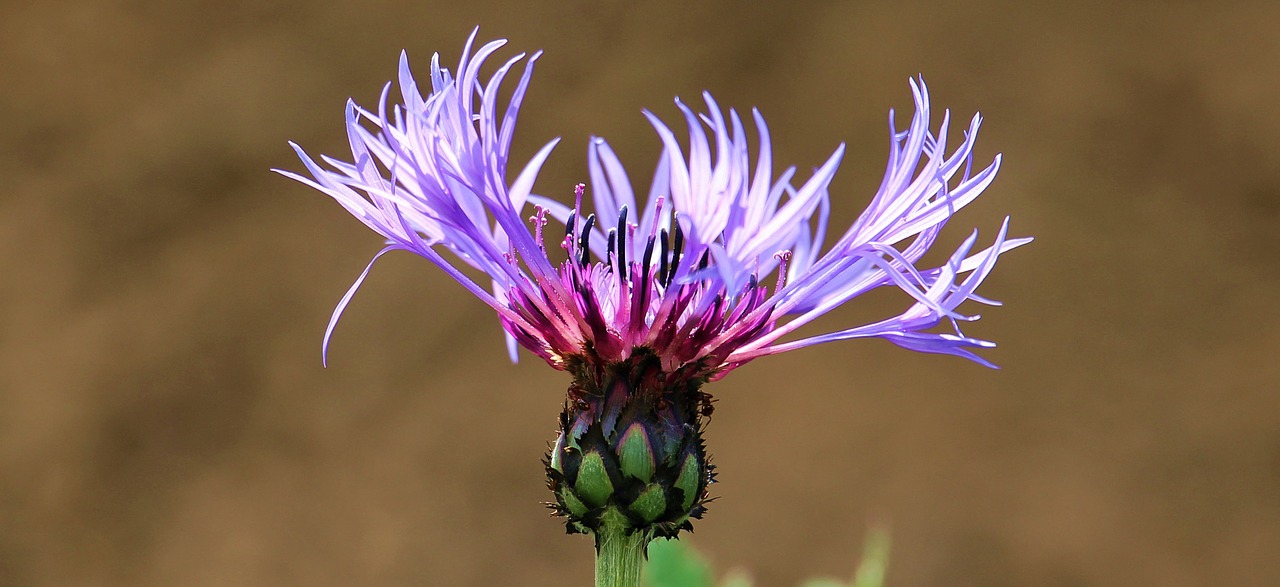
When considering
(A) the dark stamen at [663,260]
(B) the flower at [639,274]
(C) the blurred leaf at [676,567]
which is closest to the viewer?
(B) the flower at [639,274]

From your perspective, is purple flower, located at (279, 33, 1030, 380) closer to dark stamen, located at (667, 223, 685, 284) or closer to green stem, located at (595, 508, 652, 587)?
dark stamen, located at (667, 223, 685, 284)

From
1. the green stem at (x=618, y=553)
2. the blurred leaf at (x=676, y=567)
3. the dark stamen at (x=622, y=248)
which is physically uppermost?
the dark stamen at (x=622, y=248)

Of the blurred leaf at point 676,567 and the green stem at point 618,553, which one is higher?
the blurred leaf at point 676,567

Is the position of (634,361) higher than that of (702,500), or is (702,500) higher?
(634,361)

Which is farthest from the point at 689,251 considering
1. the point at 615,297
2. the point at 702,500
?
the point at 702,500

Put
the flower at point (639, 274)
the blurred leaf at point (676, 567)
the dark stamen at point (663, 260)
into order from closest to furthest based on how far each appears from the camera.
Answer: the flower at point (639, 274) < the dark stamen at point (663, 260) < the blurred leaf at point (676, 567)

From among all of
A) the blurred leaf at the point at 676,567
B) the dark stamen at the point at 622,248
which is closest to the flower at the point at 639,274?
the dark stamen at the point at 622,248

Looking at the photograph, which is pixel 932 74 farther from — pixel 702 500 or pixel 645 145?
pixel 702 500

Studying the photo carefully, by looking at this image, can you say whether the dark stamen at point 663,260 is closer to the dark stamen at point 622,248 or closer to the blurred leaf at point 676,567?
the dark stamen at point 622,248
